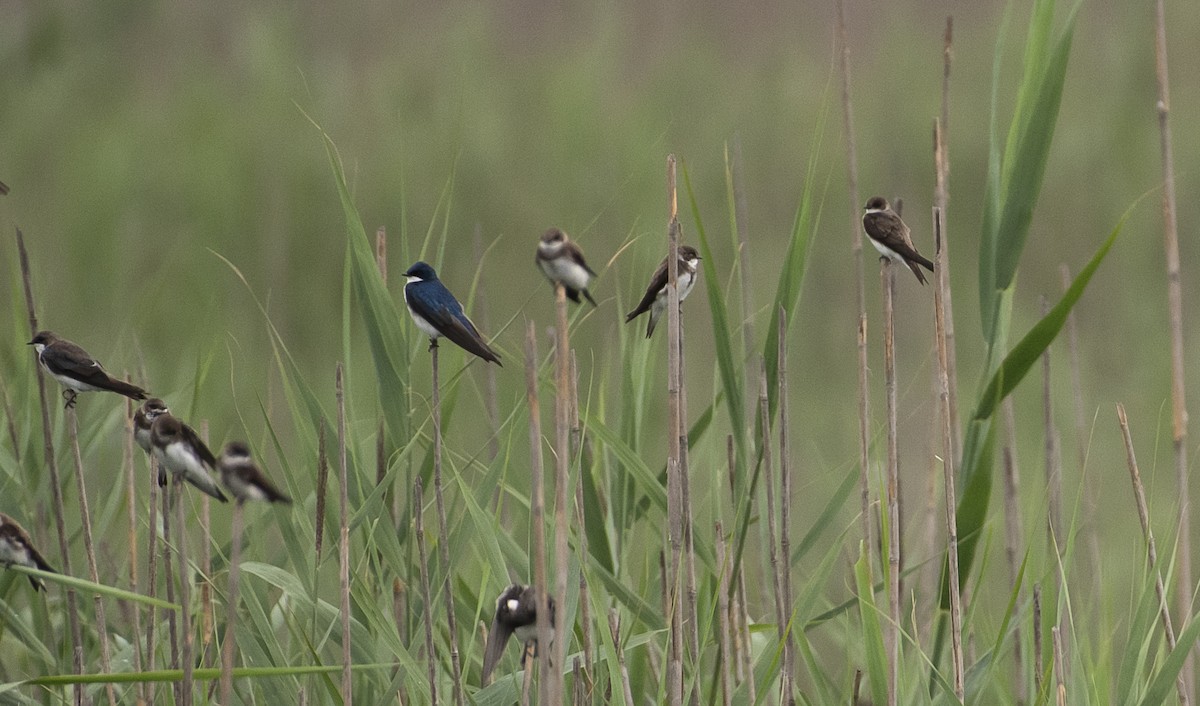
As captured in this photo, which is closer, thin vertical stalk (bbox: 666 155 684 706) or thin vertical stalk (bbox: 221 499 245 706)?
thin vertical stalk (bbox: 221 499 245 706)

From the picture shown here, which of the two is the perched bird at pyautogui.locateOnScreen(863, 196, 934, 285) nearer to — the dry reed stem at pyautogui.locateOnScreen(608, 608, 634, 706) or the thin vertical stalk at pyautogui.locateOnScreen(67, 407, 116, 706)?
the dry reed stem at pyautogui.locateOnScreen(608, 608, 634, 706)

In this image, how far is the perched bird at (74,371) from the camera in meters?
2.16

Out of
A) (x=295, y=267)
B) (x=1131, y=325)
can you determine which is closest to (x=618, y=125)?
(x=295, y=267)

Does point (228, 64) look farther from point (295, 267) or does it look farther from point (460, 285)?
point (460, 285)

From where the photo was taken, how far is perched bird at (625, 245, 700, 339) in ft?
7.64

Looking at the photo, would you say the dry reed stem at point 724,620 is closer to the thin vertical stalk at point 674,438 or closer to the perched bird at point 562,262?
the thin vertical stalk at point 674,438

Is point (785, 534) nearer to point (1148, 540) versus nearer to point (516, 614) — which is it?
point (516, 614)

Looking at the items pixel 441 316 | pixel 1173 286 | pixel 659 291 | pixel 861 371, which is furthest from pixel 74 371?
pixel 1173 286

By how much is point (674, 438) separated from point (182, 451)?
2.28 ft

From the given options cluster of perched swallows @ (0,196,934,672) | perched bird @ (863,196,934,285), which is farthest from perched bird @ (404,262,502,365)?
perched bird @ (863,196,934,285)

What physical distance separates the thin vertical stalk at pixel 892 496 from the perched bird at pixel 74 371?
120cm

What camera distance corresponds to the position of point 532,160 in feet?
22.8

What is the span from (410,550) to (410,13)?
5659 millimetres

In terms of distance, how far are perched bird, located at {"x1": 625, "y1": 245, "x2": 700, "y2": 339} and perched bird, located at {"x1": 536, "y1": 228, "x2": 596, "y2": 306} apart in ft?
0.73
